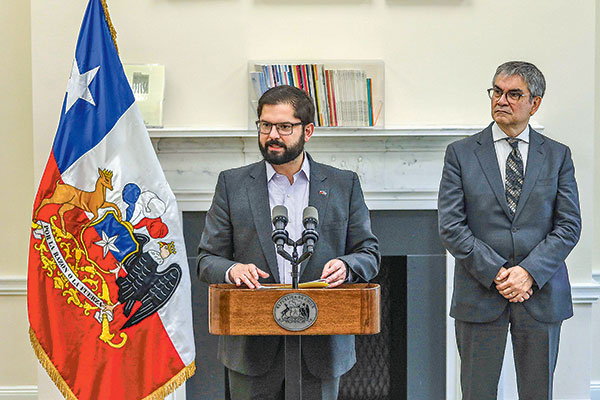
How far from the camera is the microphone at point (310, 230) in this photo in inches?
80.1

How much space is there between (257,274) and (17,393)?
8.14 ft

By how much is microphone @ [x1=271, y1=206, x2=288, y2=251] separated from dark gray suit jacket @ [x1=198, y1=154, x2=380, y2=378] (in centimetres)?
30

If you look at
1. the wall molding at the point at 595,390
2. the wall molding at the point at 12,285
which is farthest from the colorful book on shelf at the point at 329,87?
the wall molding at the point at 595,390

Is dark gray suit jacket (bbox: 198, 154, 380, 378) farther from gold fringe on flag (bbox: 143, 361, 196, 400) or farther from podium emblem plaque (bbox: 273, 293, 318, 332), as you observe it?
gold fringe on flag (bbox: 143, 361, 196, 400)

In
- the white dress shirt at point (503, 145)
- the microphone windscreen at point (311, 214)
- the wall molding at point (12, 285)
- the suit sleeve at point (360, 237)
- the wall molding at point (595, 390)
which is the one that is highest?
the white dress shirt at point (503, 145)

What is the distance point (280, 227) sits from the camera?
80.8 inches

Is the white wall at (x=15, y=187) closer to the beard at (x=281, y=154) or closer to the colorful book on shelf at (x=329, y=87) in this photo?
the colorful book on shelf at (x=329, y=87)

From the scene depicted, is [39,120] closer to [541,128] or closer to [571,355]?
[541,128]

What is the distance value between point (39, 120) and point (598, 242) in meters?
2.96

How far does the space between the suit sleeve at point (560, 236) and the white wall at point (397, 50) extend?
86 centimetres

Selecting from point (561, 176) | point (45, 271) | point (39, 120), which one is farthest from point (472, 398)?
point (39, 120)

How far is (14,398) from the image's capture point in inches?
159

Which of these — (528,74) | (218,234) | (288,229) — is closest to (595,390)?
(528,74)

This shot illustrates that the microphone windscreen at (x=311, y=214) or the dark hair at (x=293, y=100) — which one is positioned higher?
the dark hair at (x=293, y=100)
